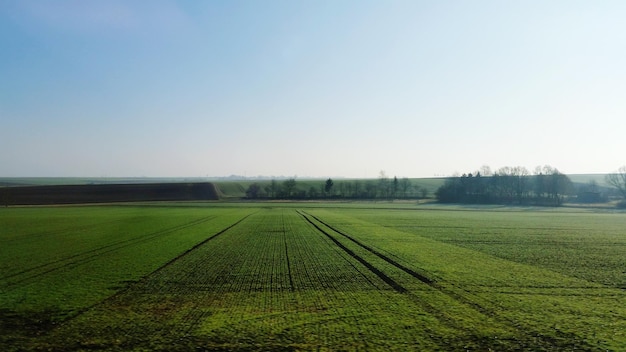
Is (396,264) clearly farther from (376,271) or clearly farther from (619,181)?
(619,181)

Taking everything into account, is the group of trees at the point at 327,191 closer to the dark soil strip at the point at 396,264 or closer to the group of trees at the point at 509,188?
the group of trees at the point at 509,188

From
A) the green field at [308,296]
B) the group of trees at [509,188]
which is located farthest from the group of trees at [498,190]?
the green field at [308,296]

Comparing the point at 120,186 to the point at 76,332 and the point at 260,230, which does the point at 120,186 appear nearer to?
the point at 260,230

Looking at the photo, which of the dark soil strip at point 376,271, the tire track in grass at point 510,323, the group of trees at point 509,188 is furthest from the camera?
the group of trees at point 509,188

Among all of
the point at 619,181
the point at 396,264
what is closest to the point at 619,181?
the point at 619,181

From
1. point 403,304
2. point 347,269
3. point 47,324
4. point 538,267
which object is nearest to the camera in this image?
point 47,324

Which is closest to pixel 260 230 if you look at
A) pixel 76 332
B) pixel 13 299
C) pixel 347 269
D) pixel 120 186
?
pixel 347 269
